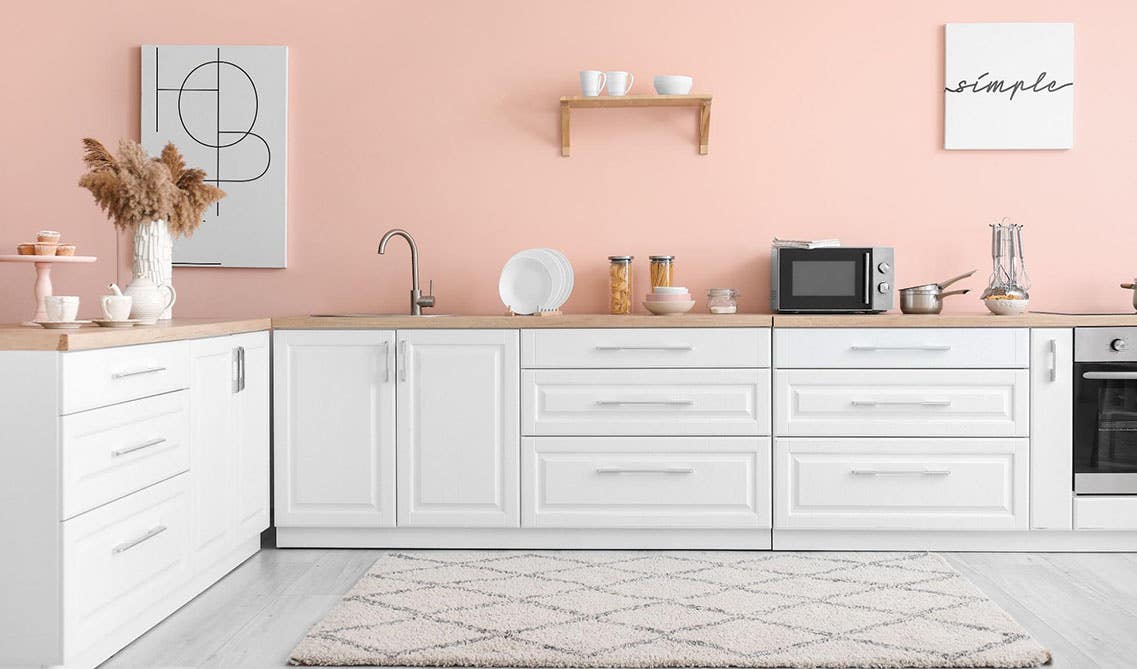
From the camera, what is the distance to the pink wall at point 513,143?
11.8ft

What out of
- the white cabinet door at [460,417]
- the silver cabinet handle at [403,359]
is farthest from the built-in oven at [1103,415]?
the silver cabinet handle at [403,359]

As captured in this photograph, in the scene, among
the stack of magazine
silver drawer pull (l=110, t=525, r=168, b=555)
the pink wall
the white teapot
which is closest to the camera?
silver drawer pull (l=110, t=525, r=168, b=555)

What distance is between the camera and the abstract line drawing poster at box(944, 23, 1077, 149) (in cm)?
355

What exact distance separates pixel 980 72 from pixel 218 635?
314cm

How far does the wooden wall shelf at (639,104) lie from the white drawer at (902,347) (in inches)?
35.4

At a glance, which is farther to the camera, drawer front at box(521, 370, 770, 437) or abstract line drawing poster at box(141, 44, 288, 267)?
abstract line drawing poster at box(141, 44, 288, 267)

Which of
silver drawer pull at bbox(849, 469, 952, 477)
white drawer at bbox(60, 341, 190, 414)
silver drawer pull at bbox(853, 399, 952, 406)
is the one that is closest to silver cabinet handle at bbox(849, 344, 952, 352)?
silver drawer pull at bbox(853, 399, 952, 406)

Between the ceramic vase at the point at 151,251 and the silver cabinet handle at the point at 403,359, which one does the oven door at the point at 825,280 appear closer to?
the silver cabinet handle at the point at 403,359

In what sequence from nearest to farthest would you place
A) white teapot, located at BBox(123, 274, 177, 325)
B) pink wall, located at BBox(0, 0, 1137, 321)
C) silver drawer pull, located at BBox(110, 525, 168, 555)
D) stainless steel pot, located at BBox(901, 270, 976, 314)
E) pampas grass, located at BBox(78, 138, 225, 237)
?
silver drawer pull, located at BBox(110, 525, 168, 555), white teapot, located at BBox(123, 274, 177, 325), pampas grass, located at BBox(78, 138, 225, 237), stainless steel pot, located at BBox(901, 270, 976, 314), pink wall, located at BBox(0, 0, 1137, 321)

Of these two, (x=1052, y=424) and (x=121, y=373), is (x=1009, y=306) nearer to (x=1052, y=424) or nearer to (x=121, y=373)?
(x=1052, y=424)

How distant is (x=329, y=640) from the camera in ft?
7.46

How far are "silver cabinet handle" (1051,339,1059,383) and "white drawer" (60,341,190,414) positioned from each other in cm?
257

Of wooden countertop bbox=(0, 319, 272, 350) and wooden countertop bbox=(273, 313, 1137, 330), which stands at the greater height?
wooden countertop bbox=(273, 313, 1137, 330)

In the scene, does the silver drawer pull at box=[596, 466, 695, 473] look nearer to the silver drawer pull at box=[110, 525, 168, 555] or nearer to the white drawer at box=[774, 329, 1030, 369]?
the white drawer at box=[774, 329, 1030, 369]
